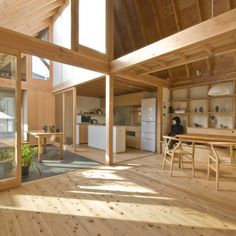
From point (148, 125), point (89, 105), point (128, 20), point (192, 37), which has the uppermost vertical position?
point (128, 20)

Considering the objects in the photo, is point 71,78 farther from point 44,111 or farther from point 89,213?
point 89,213

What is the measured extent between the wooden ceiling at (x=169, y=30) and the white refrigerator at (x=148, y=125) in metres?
1.12

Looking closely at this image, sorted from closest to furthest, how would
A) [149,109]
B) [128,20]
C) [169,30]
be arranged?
[169,30] < [128,20] < [149,109]

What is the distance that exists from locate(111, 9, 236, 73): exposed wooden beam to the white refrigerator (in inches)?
111

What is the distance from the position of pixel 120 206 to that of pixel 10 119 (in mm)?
2283

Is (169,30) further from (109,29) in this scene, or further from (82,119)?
(82,119)

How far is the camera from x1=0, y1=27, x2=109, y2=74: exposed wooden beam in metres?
2.87

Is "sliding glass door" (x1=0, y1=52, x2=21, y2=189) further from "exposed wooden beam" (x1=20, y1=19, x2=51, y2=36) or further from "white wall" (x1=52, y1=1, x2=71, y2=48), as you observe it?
"exposed wooden beam" (x1=20, y1=19, x2=51, y2=36)

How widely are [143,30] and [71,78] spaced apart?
271cm

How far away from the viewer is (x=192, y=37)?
102 inches

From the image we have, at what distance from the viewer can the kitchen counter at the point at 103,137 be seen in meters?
5.90

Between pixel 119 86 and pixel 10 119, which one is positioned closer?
pixel 10 119

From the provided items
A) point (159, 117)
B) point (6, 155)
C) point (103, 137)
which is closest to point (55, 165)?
point (6, 155)

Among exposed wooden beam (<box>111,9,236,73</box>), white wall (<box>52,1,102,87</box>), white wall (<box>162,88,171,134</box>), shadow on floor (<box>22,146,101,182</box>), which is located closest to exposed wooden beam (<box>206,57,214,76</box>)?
white wall (<box>162,88,171,134</box>)
